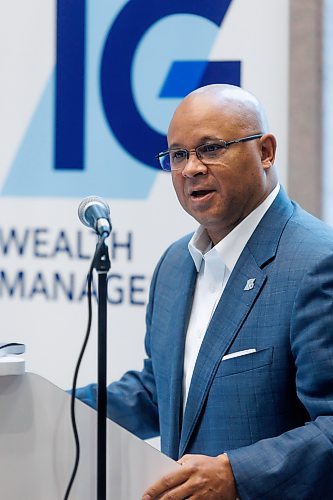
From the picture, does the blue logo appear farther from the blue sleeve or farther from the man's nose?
the blue sleeve

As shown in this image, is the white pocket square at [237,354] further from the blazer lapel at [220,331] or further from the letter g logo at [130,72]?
the letter g logo at [130,72]

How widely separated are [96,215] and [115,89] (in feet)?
5.34

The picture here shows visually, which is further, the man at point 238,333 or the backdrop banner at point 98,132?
the backdrop banner at point 98,132

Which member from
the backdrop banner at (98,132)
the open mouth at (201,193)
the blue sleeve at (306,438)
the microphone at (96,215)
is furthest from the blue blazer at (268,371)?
the backdrop banner at (98,132)

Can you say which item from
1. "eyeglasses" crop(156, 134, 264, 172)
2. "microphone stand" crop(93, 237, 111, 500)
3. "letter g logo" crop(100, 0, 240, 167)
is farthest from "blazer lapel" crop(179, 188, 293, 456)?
"letter g logo" crop(100, 0, 240, 167)

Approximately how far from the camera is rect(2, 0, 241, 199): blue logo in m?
3.14

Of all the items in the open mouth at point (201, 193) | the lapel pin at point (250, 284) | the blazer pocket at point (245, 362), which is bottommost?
the blazer pocket at point (245, 362)

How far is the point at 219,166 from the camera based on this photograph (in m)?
2.15

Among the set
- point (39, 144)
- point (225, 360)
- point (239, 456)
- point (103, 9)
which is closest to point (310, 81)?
point (103, 9)

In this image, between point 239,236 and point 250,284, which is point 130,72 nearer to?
point 239,236

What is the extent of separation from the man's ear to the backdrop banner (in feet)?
2.74

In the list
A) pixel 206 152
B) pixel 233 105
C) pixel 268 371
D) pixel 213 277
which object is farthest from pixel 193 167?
pixel 268 371

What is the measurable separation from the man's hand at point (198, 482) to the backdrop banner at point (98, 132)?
1.47m

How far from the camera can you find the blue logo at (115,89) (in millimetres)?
3145
